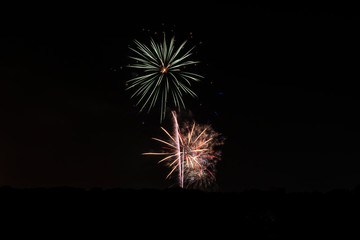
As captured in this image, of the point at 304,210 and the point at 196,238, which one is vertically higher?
the point at 304,210

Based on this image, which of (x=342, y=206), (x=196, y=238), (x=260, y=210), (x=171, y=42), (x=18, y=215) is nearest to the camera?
(x=18, y=215)

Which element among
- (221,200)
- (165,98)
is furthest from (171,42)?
(221,200)

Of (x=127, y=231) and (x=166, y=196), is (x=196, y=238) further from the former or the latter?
(x=127, y=231)

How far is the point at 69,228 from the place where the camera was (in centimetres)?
598

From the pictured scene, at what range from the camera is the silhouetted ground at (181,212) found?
6.02 meters

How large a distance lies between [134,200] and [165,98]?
18.2 metres

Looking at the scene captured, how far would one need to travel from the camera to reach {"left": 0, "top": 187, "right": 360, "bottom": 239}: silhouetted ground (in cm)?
602

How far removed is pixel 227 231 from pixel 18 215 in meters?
4.71

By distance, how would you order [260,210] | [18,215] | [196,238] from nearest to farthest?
[18,215], [196,238], [260,210]

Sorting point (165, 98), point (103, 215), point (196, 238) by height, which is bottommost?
point (196, 238)

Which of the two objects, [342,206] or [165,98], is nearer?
[342,206]

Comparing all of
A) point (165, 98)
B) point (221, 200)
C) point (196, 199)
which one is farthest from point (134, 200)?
point (165, 98)

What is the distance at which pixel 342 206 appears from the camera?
24.4 feet

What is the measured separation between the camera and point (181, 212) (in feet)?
21.4
